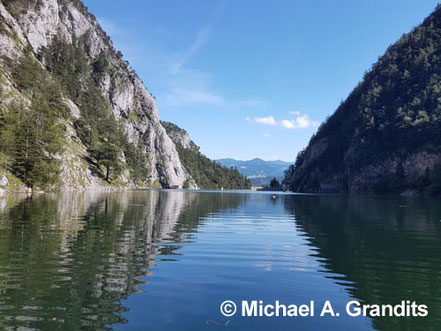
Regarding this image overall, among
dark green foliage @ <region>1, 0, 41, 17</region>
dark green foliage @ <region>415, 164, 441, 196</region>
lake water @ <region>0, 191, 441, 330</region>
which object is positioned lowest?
lake water @ <region>0, 191, 441, 330</region>

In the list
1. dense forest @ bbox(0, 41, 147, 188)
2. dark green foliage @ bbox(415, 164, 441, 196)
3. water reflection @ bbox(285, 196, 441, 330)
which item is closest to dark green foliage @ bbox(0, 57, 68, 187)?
dense forest @ bbox(0, 41, 147, 188)

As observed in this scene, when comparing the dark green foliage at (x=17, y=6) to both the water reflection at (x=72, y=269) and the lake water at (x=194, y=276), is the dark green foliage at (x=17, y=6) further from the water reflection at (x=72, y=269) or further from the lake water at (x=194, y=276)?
the lake water at (x=194, y=276)

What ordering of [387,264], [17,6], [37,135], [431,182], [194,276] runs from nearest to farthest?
[194,276] < [387,264] < [37,135] < [431,182] < [17,6]

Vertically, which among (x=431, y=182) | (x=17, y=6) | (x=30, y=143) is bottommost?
(x=431, y=182)

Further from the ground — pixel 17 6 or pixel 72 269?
pixel 17 6

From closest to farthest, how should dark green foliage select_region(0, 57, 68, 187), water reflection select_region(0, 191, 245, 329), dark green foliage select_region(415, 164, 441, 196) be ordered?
water reflection select_region(0, 191, 245, 329) < dark green foliage select_region(0, 57, 68, 187) < dark green foliage select_region(415, 164, 441, 196)

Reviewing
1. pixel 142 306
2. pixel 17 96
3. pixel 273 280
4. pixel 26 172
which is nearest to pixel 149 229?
pixel 273 280

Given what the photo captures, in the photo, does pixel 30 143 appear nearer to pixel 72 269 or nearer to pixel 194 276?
pixel 72 269

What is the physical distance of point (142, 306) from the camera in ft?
42.3

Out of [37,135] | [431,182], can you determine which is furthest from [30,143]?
[431,182]

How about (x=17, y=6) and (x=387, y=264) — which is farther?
(x=17, y=6)

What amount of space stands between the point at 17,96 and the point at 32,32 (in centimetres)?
9198

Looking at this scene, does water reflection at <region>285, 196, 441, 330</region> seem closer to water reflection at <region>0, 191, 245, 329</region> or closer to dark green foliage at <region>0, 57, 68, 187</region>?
water reflection at <region>0, 191, 245, 329</region>

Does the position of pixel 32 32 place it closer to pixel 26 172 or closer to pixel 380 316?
pixel 26 172
